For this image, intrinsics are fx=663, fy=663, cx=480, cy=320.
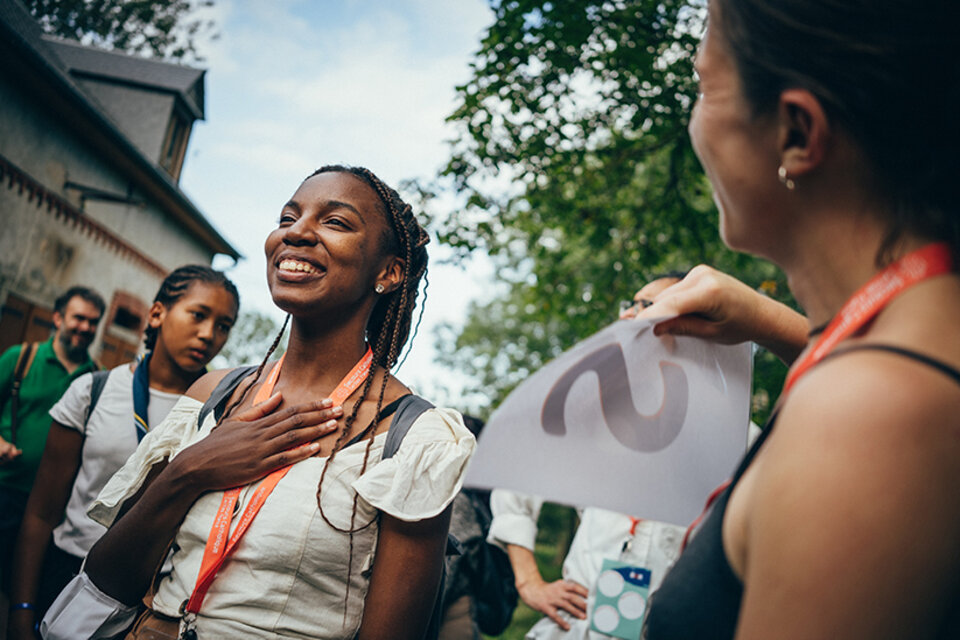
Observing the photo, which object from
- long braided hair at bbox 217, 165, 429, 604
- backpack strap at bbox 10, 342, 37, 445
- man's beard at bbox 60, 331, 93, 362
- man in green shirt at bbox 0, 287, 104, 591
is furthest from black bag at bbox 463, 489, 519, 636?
man's beard at bbox 60, 331, 93, 362

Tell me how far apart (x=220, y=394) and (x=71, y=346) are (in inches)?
139

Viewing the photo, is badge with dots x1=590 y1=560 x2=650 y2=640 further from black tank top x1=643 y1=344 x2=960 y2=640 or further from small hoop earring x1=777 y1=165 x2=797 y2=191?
small hoop earring x1=777 y1=165 x2=797 y2=191

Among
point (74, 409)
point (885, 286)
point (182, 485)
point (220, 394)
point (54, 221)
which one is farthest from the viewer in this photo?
point (54, 221)

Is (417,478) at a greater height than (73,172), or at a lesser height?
lesser

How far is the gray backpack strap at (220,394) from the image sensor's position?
233 centimetres

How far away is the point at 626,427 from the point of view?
133cm

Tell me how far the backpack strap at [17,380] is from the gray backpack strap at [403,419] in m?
3.64

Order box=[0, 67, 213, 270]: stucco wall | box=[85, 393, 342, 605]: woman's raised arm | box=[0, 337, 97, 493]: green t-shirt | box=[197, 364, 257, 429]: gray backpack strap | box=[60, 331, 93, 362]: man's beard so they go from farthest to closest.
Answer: box=[0, 67, 213, 270]: stucco wall, box=[60, 331, 93, 362]: man's beard, box=[0, 337, 97, 493]: green t-shirt, box=[197, 364, 257, 429]: gray backpack strap, box=[85, 393, 342, 605]: woman's raised arm

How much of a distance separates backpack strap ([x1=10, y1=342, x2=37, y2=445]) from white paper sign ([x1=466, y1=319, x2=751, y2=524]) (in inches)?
178

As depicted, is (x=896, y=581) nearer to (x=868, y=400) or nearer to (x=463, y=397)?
(x=868, y=400)

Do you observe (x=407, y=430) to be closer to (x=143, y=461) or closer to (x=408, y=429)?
(x=408, y=429)

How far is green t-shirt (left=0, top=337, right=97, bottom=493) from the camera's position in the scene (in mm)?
4176

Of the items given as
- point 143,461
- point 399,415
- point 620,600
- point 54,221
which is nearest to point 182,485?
point 143,461

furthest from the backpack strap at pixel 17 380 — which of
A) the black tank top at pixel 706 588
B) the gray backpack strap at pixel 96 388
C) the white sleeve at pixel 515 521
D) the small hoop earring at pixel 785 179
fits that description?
the small hoop earring at pixel 785 179
